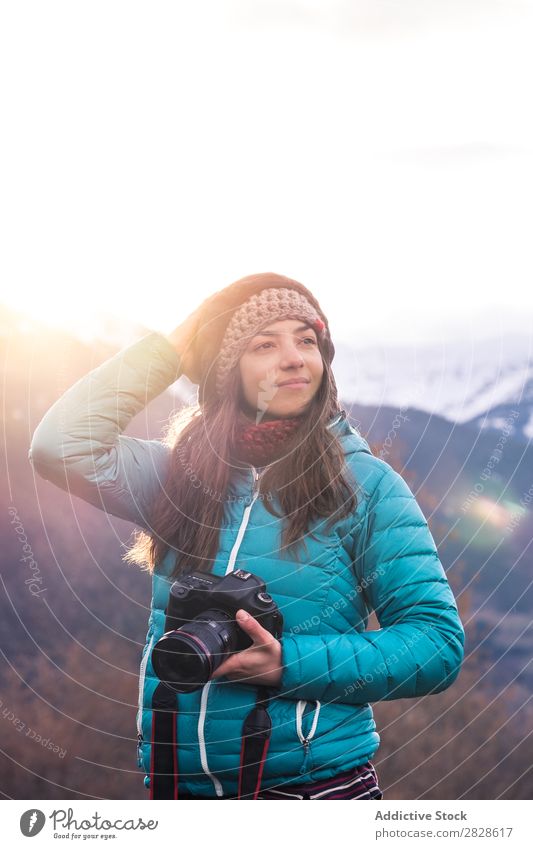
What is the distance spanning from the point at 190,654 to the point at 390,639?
0.33 meters

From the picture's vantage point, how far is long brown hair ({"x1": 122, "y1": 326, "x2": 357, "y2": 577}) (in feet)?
4.86

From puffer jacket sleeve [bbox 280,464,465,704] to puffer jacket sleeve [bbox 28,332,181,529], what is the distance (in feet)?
1.46

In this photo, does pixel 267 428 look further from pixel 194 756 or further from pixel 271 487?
pixel 194 756

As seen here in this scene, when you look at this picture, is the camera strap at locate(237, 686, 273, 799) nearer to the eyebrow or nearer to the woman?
the woman

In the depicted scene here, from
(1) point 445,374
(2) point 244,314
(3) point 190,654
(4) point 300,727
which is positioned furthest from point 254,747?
(1) point 445,374

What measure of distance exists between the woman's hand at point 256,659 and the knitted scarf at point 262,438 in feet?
1.01

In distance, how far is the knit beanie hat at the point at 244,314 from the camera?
152 centimetres

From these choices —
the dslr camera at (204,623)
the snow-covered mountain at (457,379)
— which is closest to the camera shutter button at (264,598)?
the dslr camera at (204,623)

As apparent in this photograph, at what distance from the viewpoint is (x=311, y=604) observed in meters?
1.42

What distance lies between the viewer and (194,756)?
4.66 feet

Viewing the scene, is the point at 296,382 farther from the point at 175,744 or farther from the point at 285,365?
the point at 175,744
